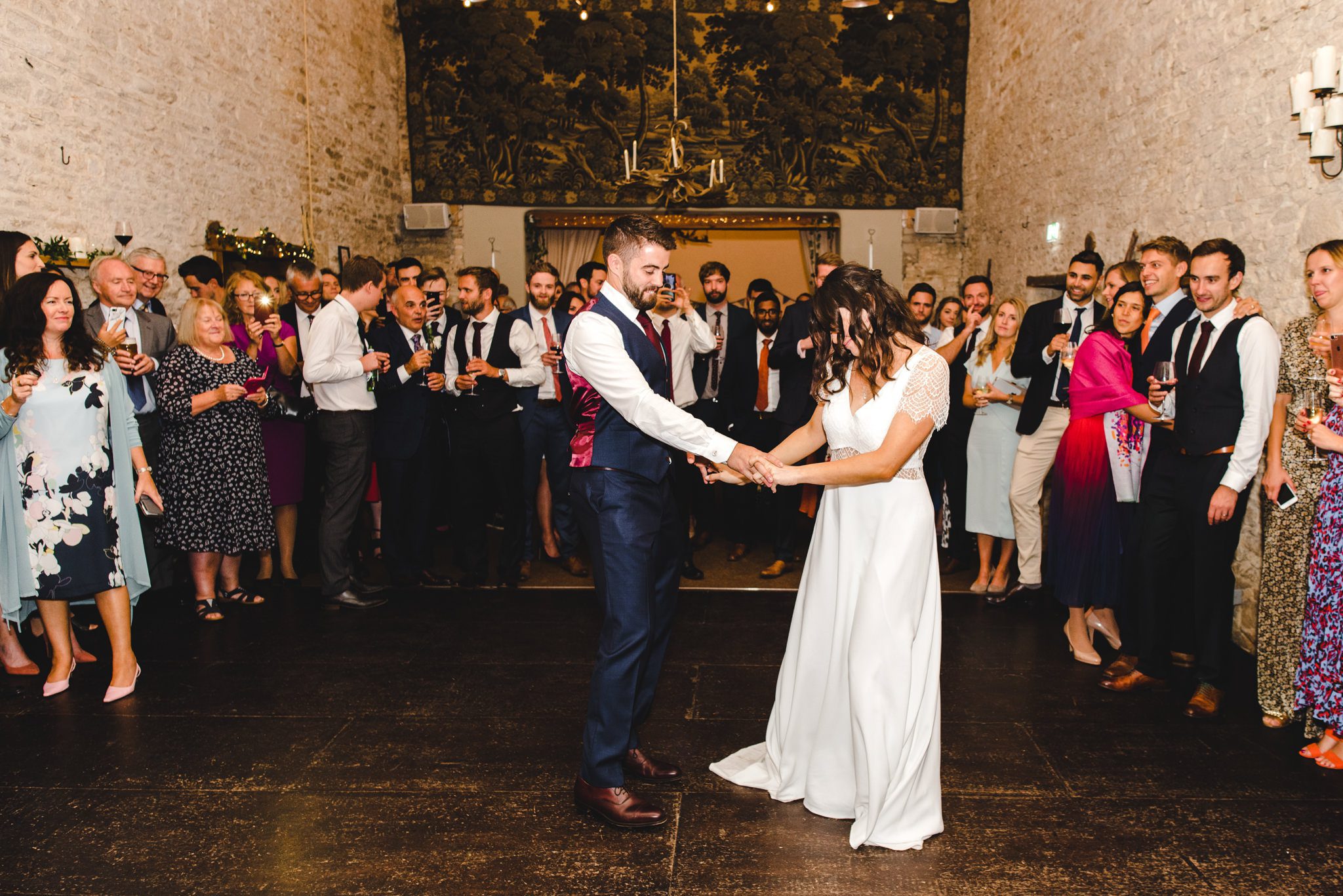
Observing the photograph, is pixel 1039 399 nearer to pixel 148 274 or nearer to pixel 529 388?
pixel 529 388

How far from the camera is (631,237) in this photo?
2.66m

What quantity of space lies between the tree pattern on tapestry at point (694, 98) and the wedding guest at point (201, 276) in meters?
4.75

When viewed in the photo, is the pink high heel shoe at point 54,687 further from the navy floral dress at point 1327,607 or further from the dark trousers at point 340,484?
the navy floral dress at point 1327,607

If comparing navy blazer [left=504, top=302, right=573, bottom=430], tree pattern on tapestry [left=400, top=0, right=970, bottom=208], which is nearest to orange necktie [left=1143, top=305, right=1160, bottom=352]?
navy blazer [left=504, top=302, right=573, bottom=430]

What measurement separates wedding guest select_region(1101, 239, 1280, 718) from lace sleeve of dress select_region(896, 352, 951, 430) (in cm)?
130

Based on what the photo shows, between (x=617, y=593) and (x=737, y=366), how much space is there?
338 cm

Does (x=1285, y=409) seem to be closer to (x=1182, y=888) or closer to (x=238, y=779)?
(x=1182, y=888)

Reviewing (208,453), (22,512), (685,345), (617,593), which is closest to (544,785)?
(617,593)

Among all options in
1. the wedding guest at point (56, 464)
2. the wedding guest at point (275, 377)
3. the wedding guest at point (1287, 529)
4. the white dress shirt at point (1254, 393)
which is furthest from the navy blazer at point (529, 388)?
the wedding guest at point (1287, 529)

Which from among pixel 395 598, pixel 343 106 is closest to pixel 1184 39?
pixel 395 598

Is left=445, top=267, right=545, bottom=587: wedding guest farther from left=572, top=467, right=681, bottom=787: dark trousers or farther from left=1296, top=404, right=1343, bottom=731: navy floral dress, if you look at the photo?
left=1296, top=404, right=1343, bottom=731: navy floral dress

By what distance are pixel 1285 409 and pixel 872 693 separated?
6.71 feet

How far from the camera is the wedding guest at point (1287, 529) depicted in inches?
128

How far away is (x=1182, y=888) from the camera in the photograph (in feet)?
7.64
